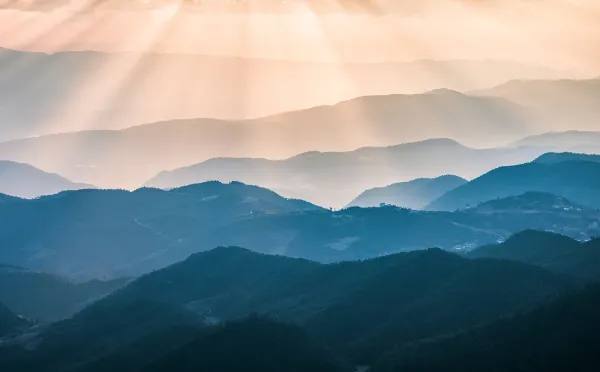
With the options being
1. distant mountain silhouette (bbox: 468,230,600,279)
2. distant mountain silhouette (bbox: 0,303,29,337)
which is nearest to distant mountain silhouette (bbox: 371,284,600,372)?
distant mountain silhouette (bbox: 468,230,600,279)

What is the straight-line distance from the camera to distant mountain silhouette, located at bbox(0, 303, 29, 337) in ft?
540

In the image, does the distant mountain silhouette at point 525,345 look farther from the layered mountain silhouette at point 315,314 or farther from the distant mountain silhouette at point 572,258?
the distant mountain silhouette at point 572,258

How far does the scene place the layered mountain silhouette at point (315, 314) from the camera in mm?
128000

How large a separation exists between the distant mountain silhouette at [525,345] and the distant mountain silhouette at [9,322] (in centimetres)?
7413

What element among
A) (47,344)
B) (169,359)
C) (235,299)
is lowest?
(235,299)

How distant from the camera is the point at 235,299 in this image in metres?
188

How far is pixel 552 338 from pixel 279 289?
8261 cm

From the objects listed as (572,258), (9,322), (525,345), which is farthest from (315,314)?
(9,322)

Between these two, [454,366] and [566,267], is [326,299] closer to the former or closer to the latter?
[566,267]

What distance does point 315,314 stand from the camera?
158m

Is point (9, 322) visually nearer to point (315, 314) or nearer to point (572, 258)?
point (315, 314)

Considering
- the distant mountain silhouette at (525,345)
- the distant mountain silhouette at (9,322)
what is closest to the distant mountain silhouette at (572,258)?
the distant mountain silhouette at (525,345)

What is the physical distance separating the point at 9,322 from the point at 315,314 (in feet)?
179

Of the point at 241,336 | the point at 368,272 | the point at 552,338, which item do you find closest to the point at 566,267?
the point at 368,272
